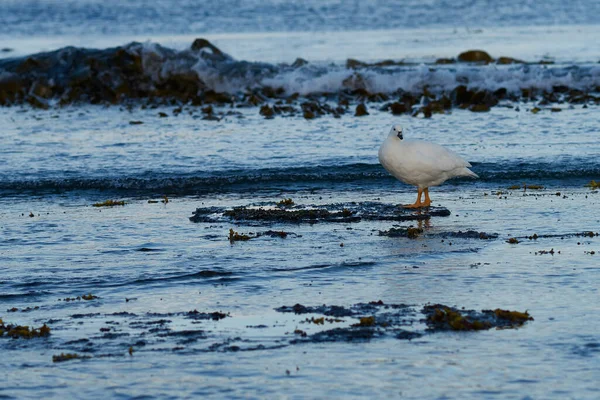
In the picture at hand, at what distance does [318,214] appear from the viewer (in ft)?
37.4

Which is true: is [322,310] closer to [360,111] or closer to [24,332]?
[24,332]

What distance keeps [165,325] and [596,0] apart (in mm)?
62066

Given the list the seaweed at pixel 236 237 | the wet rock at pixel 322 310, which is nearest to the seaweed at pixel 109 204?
the seaweed at pixel 236 237

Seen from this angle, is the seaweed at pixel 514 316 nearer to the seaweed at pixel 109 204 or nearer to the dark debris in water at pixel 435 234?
the dark debris in water at pixel 435 234

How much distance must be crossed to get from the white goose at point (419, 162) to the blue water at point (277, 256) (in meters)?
0.46

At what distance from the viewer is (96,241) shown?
10.5 meters

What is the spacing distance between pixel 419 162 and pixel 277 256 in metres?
2.81

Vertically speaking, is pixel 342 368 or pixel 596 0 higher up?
pixel 596 0

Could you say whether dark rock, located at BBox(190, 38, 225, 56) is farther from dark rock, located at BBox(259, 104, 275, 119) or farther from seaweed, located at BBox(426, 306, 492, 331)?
seaweed, located at BBox(426, 306, 492, 331)

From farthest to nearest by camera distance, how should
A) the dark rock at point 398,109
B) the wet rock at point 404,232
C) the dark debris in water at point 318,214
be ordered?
the dark rock at point 398,109, the dark debris in water at point 318,214, the wet rock at point 404,232

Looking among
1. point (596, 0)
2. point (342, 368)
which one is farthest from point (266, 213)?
point (596, 0)

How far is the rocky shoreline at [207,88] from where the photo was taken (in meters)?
21.8

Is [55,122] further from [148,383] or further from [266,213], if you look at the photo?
[148,383]

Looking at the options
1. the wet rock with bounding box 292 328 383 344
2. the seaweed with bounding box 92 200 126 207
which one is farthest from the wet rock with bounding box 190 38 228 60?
the wet rock with bounding box 292 328 383 344
